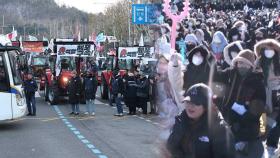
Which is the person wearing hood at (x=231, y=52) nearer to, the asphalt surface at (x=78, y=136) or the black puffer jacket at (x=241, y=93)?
the black puffer jacket at (x=241, y=93)

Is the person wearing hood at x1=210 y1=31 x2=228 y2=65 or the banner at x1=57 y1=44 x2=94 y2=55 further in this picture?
the banner at x1=57 y1=44 x2=94 y2=55

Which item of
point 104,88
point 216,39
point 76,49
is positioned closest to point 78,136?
point 216,39

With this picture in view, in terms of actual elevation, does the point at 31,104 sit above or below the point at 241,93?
below

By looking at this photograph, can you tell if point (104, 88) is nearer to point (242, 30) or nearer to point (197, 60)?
point (242, 30)

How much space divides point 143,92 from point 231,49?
14712mm

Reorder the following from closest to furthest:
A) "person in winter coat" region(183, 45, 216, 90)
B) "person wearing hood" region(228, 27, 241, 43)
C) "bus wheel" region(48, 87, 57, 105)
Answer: "person in winter coat" region(183, 45, 216, 90), "person wearing hood" region(228, 27, 241, 43), "bus wheel" region(48, 87, 57, 105)

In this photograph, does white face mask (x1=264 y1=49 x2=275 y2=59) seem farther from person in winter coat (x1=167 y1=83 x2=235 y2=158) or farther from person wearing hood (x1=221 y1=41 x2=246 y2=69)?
person in winter coat (x1=167 y1=83 x2=235 y2=158)

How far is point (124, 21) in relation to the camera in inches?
2424

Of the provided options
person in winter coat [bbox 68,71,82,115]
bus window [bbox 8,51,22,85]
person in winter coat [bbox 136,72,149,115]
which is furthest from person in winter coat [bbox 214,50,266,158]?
person in winter coat [bbox 68,71,82,115]

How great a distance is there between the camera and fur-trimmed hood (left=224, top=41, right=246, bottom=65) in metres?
4.95

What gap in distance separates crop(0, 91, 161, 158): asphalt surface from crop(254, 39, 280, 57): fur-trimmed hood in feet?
12.2

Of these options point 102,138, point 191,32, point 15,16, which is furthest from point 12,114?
point 15,16

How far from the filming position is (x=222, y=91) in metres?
Result: 4.90

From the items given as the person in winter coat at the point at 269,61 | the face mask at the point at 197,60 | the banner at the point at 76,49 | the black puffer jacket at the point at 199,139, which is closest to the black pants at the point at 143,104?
the banner at the point at 76,49
